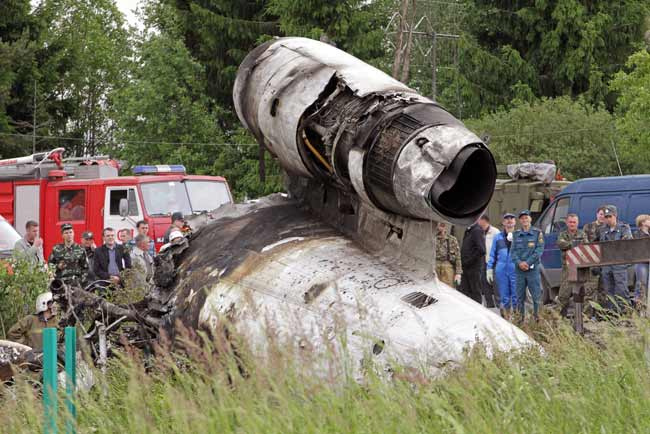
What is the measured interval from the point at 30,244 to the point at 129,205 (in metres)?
3.71

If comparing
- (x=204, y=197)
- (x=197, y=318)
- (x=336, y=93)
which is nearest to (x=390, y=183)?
(x=336, y=93)

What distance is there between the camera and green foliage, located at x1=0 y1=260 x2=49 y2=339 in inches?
585

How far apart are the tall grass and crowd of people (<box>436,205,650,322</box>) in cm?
822

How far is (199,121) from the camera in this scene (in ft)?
140

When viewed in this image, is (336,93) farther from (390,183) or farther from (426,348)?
(426,348)

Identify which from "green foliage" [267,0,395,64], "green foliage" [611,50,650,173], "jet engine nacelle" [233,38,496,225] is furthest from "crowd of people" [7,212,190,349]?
"green foliage" [267,0,395,64]

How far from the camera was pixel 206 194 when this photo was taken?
24.0 metres

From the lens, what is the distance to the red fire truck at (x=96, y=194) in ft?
77.4

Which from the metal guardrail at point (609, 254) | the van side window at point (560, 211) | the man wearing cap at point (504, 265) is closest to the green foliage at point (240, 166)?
the van side window at point (560, 211)

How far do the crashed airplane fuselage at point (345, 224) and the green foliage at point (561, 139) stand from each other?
25984 millimetres

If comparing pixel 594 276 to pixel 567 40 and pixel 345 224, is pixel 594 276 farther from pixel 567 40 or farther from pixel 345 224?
pixel 567 40

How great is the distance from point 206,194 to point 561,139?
53.5ft

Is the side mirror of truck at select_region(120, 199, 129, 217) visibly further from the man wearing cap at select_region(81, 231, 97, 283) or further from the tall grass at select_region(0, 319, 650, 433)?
the tall grass at select_region(0, 319, 650, 433)

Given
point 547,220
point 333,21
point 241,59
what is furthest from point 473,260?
point 241,59
